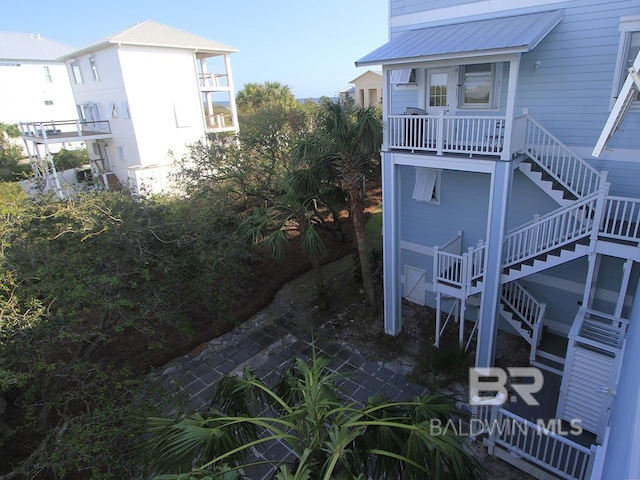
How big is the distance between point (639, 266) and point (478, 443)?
4.89m

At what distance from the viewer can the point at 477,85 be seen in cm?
859

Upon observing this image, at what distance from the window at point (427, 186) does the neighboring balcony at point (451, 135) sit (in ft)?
5.22

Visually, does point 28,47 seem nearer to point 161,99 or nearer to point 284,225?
point 161,99

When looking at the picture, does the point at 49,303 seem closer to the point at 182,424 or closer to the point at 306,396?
the point at 182,424

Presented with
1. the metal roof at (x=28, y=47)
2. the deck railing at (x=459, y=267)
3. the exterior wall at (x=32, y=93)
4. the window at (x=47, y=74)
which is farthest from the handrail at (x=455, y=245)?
the window at (x=47, y=74)

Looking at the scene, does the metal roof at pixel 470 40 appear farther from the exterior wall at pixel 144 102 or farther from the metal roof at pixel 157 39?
the metal roof at pixel 157 39

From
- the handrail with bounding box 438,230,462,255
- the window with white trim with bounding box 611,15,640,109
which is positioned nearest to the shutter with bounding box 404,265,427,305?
the handrail with bounding box 438,230,462,255

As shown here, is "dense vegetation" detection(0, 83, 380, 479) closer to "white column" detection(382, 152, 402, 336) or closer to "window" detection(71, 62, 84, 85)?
"white column" detection(382, 152, 402, 336)

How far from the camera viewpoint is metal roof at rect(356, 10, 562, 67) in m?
6.53

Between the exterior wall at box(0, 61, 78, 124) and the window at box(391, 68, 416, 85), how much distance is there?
138ft

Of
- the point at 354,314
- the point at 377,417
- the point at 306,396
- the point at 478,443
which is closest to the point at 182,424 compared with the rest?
the point at 306,396

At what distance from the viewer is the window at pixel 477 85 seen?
8367mm

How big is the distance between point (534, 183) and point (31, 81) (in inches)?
1836

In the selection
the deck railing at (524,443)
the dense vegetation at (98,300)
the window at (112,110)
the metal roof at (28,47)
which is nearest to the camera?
the dense vegetation at (98,300)
